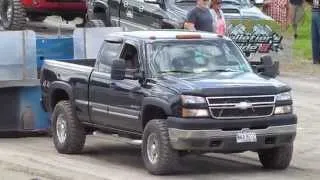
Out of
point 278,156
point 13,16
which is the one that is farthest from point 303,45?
point 278,156

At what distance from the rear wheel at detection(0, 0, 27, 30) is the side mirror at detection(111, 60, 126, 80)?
480 inches

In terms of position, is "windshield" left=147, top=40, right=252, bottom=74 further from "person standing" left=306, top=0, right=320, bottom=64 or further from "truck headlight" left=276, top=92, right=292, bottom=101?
"person standing" left=306, top=0, right=320, bottom=64

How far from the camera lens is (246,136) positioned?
1007cm

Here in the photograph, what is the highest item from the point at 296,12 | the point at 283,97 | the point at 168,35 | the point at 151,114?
the point at 168,35

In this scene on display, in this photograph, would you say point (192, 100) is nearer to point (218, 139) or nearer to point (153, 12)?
point (218, 139)

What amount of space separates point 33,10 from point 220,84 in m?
13.6

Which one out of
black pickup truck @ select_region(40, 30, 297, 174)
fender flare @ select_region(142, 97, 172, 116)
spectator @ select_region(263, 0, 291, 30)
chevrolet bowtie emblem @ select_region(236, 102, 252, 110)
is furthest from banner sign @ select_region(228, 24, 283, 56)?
chevrolet bowtie emblem @ select_region(236, 102, 252, 110)

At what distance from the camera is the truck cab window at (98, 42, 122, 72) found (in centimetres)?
1152

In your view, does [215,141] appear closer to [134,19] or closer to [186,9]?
[186,9]

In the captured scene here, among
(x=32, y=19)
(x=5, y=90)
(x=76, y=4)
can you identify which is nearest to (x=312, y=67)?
(x=76, y=4)

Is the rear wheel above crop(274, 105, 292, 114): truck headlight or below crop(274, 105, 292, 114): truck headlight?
below

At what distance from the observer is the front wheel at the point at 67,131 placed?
12.1 m

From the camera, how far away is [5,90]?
14.0 meters

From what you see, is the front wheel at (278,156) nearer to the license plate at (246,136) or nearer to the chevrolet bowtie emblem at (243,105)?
the license plate at (246,136)
